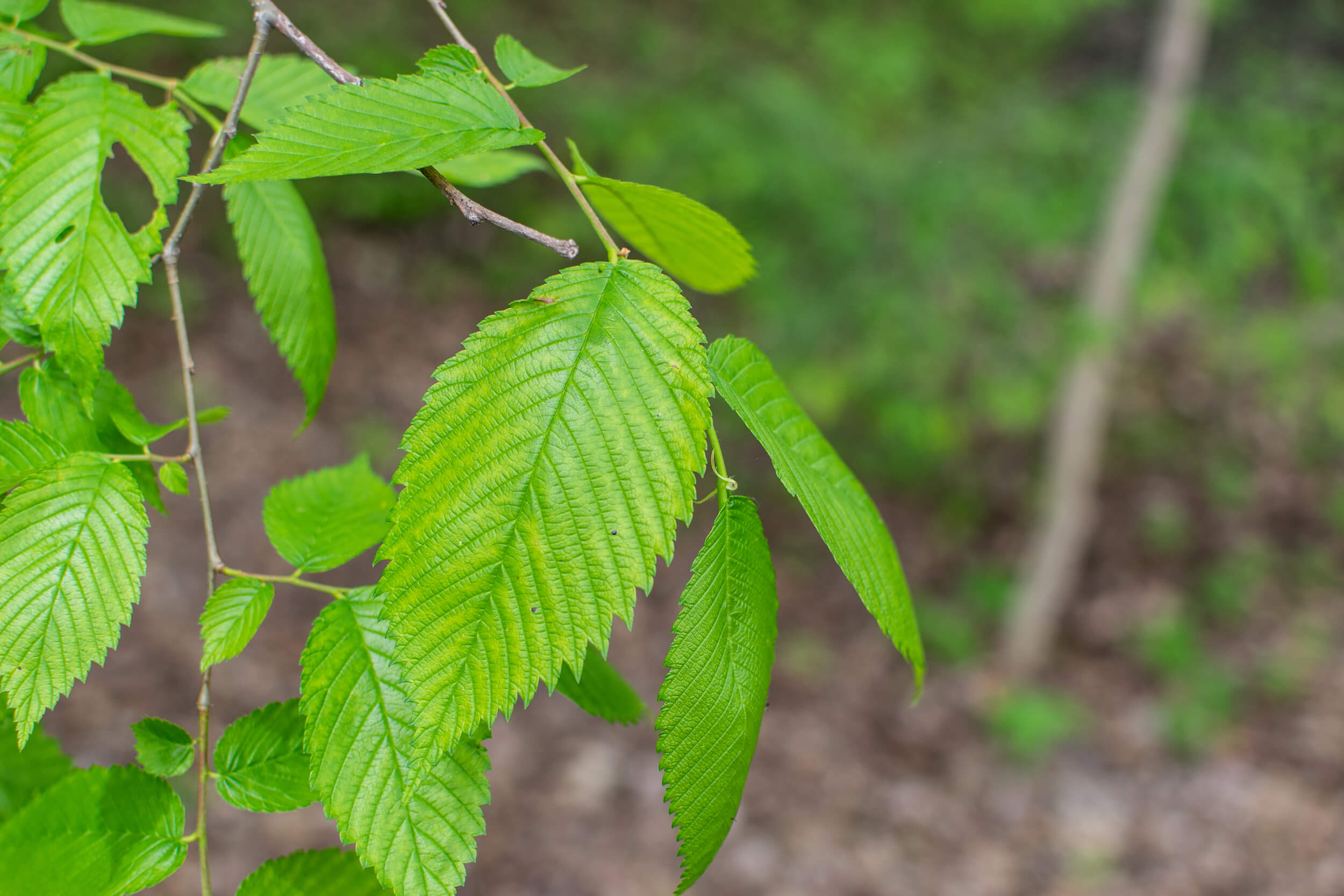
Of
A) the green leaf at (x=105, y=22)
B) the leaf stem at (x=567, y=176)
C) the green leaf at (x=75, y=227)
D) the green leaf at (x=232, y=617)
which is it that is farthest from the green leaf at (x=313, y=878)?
the green leaf at (x=105, y=22)

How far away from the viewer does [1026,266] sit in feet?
16.3

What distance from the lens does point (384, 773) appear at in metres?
0.69

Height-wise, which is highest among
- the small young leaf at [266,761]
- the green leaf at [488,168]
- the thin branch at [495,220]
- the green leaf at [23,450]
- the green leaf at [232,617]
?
the thin branch at [495,220]

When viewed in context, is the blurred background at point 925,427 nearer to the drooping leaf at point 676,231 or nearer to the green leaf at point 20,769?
the green leaf at point 20,769

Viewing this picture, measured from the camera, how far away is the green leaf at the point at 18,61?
0.89m

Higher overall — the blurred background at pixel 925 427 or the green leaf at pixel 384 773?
the green leaf at pixel 384 773

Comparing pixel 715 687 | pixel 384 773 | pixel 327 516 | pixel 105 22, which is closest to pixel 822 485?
pixel 715 687

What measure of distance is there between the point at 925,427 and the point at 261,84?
13.3 ft

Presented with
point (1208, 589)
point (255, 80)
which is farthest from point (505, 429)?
point (1208, 589)

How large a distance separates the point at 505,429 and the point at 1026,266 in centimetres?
491

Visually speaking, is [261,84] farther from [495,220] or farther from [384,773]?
[384,773]

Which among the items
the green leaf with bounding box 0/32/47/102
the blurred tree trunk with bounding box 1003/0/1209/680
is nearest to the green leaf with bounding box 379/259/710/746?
the green leaf with bounding box 0/32/47/102

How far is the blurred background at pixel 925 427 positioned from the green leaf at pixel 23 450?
116 inches

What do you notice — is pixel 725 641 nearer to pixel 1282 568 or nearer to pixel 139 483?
pixel 139 483
